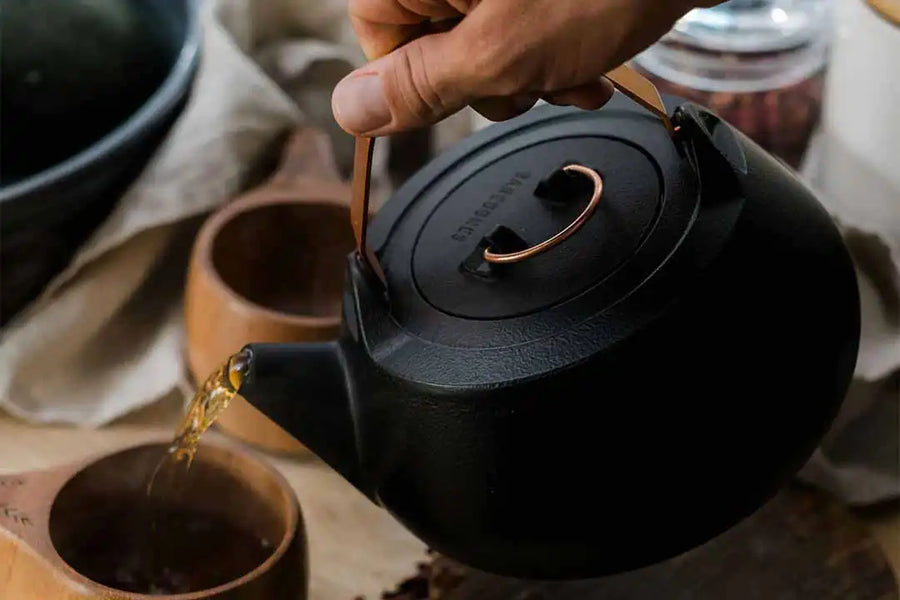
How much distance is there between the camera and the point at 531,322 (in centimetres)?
63

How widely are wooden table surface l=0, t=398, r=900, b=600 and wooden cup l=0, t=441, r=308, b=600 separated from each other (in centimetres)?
5

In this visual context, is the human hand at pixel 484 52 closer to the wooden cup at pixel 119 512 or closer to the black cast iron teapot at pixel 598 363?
the black cast iron teapot at pixel 598 363

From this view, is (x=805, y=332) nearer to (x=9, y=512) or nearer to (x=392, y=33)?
(x=392, y=33)

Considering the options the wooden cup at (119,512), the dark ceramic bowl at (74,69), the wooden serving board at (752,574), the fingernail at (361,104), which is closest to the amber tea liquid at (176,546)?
the wooden cup at (119,512)

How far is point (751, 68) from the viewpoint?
3.33 feet

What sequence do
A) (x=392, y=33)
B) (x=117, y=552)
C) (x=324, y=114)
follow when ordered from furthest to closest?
(x=324, y=114) < (x=117, y=552) < (x=392, y=33)

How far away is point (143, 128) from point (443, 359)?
1.43 ft

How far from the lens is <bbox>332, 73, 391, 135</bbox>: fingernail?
0.58 meters

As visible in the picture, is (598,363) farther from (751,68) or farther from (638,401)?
(751,68)

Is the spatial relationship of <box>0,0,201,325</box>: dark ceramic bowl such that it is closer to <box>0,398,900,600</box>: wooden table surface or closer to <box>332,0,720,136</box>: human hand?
<box>0,398,900,600</box>: wooden table surface

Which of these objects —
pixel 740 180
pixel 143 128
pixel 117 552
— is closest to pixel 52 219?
pixel 143 128

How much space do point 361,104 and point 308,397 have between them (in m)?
0.19

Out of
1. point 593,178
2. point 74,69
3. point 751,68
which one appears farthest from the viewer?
point 74,69

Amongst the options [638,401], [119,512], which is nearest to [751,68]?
[638,401]
